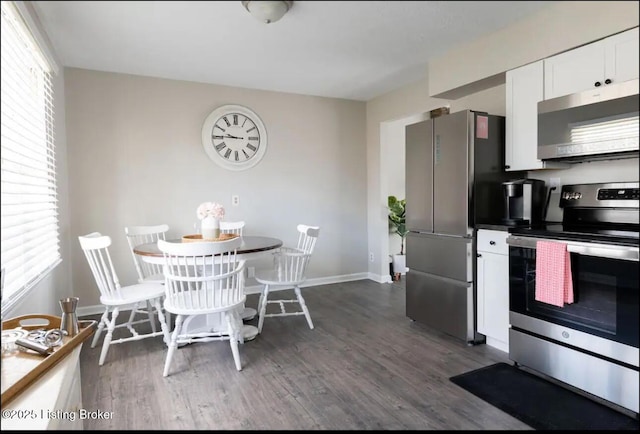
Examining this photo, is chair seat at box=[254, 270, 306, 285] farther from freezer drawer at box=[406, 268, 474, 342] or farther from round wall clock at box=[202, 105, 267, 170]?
round wall clock at box=[202, 105, 267, 170]

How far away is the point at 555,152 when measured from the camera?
2127mm

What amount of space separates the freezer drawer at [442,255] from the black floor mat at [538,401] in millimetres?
627

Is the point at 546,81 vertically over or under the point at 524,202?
over

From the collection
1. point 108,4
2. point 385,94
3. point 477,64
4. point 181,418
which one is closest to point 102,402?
point 181,418

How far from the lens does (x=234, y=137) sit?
384cm

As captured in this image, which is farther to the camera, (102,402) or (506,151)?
(506,151)

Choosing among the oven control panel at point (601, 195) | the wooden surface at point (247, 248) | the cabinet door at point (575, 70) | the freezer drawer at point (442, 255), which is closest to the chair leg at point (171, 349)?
the wooden surface at point (247, 248)

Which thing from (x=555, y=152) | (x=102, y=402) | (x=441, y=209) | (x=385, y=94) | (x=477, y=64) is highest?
(x=385, y=94)

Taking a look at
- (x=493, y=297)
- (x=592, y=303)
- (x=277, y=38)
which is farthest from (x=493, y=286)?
(x=277, y=38)

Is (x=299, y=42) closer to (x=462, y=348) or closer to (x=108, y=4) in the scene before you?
(x=108, y=4)

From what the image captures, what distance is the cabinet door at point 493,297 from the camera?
2.36 meters

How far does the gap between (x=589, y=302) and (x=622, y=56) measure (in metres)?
1.11

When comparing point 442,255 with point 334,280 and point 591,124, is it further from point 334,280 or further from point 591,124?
point 334,280

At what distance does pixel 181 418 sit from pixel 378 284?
296 cm
